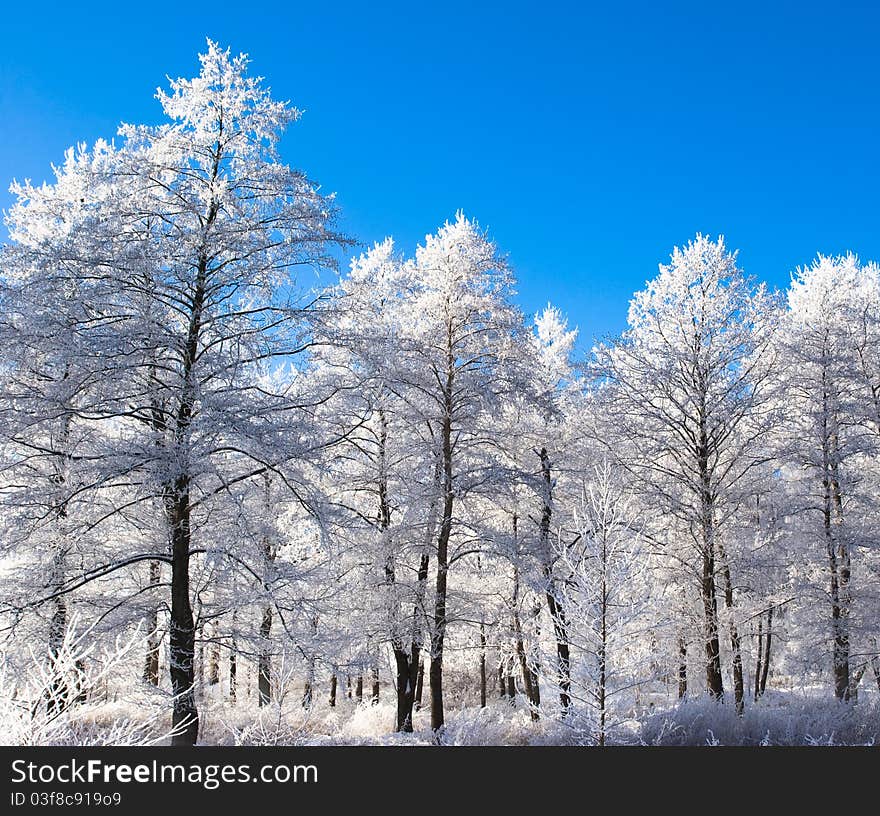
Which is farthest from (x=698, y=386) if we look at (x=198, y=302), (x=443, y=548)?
(x=198, y=302)

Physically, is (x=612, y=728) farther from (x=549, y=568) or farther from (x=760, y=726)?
(x=549, y=568)

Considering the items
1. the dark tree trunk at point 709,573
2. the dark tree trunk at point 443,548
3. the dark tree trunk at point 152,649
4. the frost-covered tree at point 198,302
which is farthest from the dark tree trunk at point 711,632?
the dark tree trunk at point 152,649

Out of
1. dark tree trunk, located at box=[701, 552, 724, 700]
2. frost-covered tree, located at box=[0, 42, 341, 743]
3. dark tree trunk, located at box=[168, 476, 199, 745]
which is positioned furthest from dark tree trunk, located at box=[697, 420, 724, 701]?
dark tree trunk, located at box=[168, 476, 199, 745]

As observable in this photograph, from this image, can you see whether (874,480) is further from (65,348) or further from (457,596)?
(65,348)

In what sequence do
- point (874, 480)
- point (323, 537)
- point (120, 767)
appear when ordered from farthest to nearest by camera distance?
1. point (874, 480)
2. point (323, 537)
3. point (120, 767)

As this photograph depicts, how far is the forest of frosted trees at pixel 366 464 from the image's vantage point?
30.5 ft

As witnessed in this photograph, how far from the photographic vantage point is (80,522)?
10.9 meters

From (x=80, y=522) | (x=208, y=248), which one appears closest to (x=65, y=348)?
(x=208, y=248)

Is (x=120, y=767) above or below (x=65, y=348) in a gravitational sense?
below

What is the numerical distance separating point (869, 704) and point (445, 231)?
13.3 metres

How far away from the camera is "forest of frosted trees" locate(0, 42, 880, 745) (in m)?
9.30

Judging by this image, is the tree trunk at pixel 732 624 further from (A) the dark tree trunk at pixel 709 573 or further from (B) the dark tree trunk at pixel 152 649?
(B) the dark tree trunk at pixel 152 649

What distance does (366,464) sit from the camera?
16562 millimetres

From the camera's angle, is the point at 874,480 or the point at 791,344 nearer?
the point at 791,344
